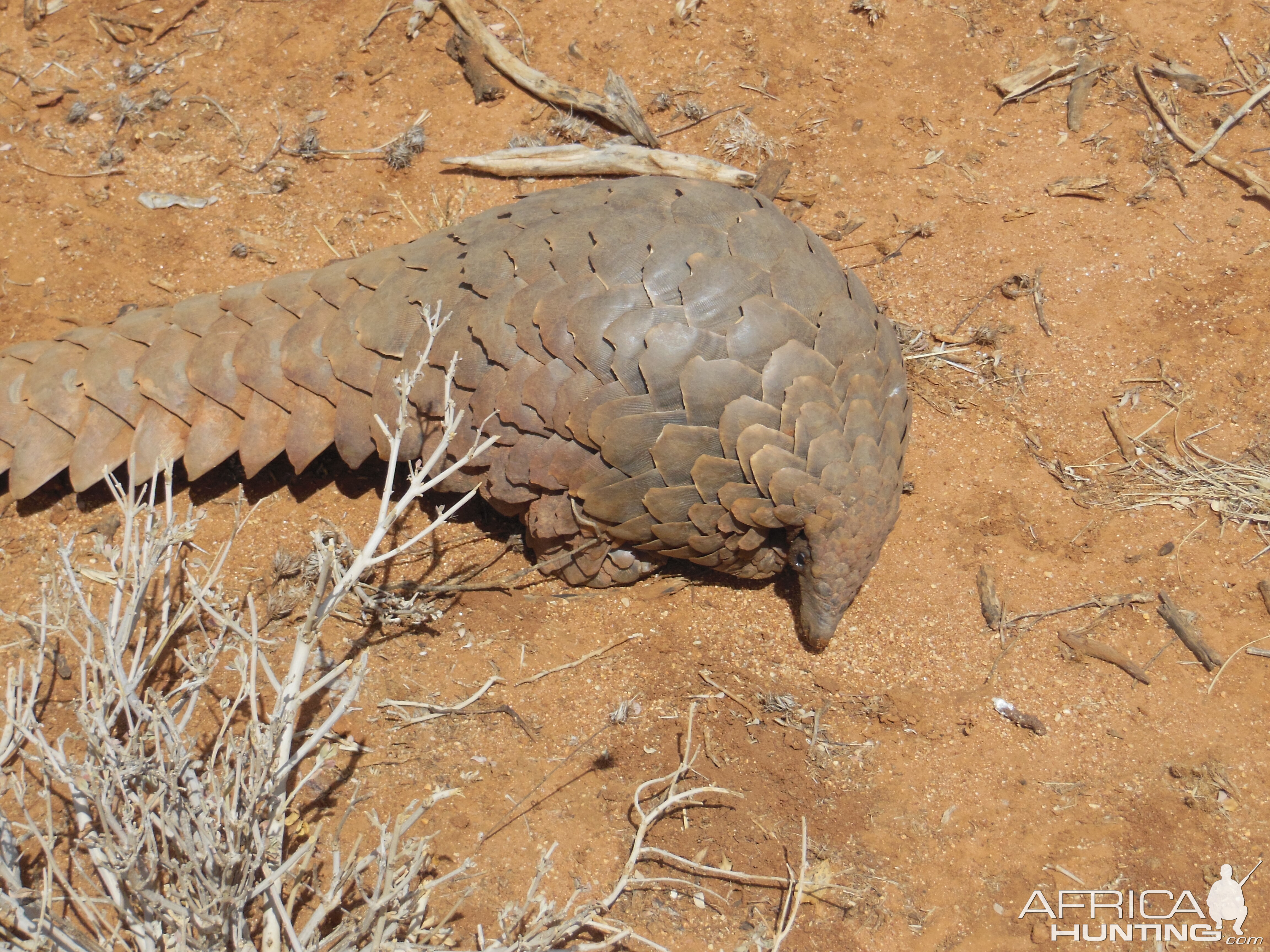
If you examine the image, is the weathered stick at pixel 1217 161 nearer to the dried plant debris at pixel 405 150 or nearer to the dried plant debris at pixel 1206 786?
the dried plant debris at pixel 1206 786

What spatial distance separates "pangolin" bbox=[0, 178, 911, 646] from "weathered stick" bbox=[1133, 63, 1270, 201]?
2273 millimetres

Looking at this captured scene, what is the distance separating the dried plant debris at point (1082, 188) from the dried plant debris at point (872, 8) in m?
1.35

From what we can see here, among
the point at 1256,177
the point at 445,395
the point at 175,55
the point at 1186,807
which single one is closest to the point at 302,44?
the point at 175,55

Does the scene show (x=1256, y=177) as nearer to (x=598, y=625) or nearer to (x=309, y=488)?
(x=598, y=625)

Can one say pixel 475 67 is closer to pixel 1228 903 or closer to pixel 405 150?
pixel 405 150

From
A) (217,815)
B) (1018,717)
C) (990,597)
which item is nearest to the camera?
(217,815)

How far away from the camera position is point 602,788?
125 inches

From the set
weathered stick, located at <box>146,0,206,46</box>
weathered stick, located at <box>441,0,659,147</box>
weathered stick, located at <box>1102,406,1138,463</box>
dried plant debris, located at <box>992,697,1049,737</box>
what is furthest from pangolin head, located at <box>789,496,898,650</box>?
weathered stick, located at <box>146,0,206,46</box>

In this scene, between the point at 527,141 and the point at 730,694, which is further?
the point at 527,141

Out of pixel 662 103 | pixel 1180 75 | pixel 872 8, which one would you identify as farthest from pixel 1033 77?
pixel 662 103

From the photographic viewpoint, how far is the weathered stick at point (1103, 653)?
133 inches

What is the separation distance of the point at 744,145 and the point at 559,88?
1.02 metres

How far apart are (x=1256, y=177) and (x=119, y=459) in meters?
5.24

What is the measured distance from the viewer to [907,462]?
3.90 m
